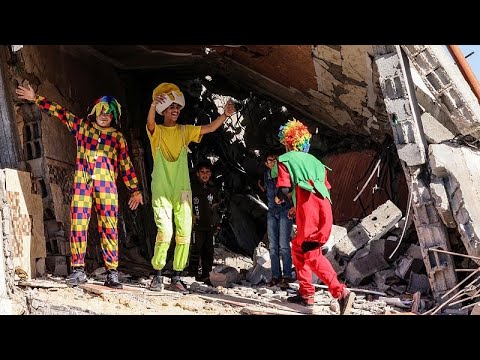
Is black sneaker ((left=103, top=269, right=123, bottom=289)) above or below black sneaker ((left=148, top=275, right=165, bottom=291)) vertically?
above

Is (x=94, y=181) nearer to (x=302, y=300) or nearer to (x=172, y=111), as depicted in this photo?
(x=172, y=111)

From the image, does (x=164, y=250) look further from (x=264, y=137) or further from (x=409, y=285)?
(x=264, y=137)

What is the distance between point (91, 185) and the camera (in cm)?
669

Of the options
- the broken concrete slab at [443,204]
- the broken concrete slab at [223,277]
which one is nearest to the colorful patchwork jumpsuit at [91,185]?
the broken concrete slab at [223,277]

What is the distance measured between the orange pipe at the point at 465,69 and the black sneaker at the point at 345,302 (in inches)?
85.0

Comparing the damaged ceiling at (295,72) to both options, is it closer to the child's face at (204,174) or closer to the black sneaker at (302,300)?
the child's face at (204,174)

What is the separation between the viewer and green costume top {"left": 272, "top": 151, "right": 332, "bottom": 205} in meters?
6.26

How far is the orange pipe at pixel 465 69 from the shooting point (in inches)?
254

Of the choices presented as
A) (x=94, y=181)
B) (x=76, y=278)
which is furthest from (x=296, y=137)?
(x=76, y=278)

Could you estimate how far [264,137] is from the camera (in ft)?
32.6

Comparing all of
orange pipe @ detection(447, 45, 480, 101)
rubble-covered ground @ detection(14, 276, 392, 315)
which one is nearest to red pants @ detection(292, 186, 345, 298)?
rubble-covered ground @ detection(14, 276, 392, 315)

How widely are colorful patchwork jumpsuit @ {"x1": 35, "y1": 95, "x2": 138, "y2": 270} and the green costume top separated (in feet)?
5.20

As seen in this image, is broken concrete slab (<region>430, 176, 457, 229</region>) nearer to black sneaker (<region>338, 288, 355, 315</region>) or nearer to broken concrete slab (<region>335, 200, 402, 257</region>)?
black sneaker (<region>338, 288, 355, 315</region>)
